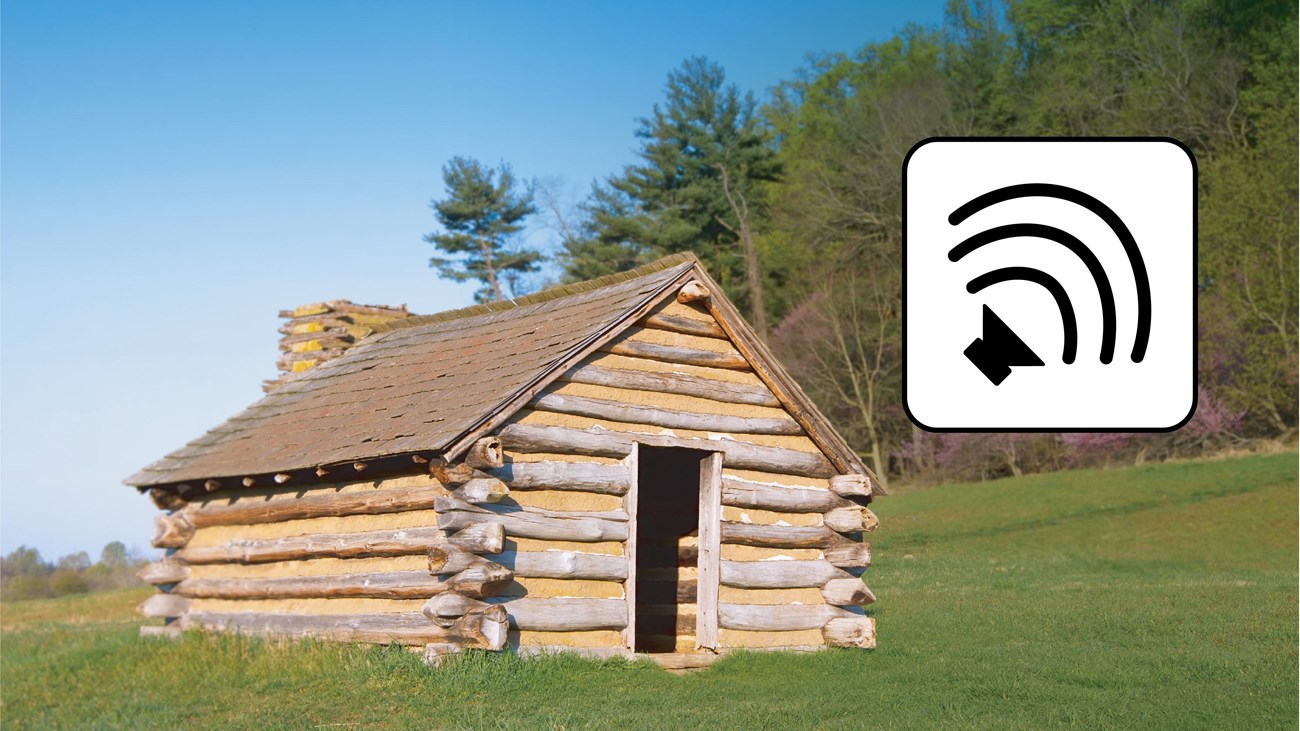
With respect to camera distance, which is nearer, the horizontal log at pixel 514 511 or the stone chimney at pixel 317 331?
the horizontal log at pixel 514 511

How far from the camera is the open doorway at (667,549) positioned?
1728 cm

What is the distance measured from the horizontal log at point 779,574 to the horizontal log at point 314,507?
383 cm

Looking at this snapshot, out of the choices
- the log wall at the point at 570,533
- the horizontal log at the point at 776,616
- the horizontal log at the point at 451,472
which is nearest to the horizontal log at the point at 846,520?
the log wall at the point at 570,533

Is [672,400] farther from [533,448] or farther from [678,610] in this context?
[678,610]

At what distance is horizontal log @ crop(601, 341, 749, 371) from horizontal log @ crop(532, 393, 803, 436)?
62cm

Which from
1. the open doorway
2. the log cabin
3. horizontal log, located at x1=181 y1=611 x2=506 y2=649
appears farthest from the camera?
the open doorway

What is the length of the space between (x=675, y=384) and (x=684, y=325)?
0.82m

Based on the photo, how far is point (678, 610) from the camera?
17.3m

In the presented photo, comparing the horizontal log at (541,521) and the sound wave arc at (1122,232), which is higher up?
the sound wave arc at (1122,232)

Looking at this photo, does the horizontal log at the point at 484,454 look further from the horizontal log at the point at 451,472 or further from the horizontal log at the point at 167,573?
the horizontal log at the point at 167,573

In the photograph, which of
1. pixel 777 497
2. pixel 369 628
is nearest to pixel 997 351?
pixel 777 497

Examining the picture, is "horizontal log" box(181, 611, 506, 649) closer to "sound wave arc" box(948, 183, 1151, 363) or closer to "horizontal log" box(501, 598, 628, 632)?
"horizontal log" box(501, 598, 628, 632)

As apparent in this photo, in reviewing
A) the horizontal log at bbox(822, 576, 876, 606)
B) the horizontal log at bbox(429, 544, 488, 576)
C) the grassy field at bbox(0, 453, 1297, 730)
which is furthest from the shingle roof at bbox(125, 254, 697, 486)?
the horizontal log at bbox(822, 576, 876, 606)

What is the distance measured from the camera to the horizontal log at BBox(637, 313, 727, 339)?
15359 millimetres
